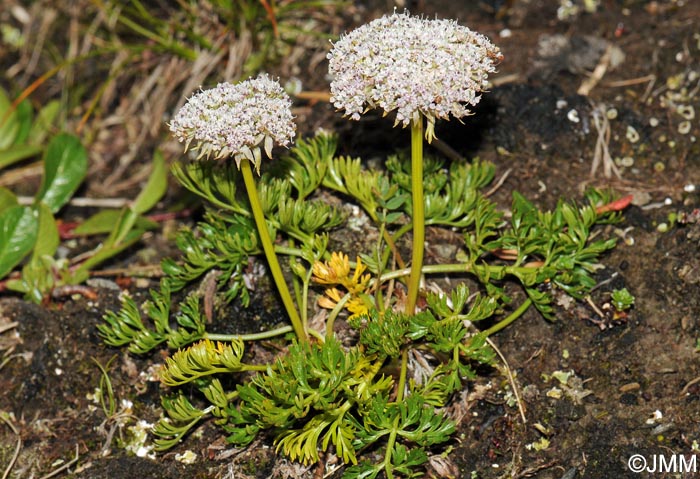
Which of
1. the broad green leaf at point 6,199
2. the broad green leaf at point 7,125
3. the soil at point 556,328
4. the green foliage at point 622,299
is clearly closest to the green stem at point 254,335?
the soil at point 556,328

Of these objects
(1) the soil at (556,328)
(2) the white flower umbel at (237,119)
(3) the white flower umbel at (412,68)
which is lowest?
(1) the soil at (556,328)

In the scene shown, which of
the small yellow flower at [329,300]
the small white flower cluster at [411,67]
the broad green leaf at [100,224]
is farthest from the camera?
the broad green leaf at [100,224]

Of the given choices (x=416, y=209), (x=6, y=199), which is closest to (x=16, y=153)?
(x=6, y=199)

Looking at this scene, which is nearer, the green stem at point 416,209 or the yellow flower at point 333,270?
the green stem at point 416,209

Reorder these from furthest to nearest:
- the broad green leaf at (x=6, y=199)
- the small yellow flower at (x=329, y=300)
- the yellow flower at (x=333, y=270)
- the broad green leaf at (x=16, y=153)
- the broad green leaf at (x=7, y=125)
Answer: the broad green leaf at (x=7, y=125)
the broad green leaf at (x=16, y=153)
the broad green leaf at (x=6, y=199)
the small yellow flower at (x=329, y=300)
the yellow flower at (x=333, y=270)

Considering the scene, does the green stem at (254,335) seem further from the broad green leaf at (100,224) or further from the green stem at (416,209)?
the broad green leaf at (100,224)

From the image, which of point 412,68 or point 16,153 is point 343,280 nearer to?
point 412,68

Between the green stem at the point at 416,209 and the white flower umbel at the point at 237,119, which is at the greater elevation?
the white flower umbel at the point at 237,119
